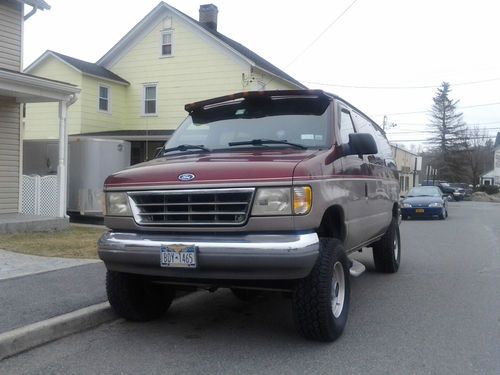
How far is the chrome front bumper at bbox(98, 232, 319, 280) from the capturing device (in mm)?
4145

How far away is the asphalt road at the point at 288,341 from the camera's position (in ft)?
14.0

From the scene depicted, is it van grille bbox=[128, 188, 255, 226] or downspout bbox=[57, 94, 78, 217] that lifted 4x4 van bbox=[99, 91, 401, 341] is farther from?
downspout bbox=[57, 94, 78, 217]

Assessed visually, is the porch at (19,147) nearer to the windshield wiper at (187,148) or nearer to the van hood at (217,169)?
the windshield wiper at (187,148)

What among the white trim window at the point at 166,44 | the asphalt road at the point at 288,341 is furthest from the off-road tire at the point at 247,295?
the white trim window at the point at 166,44

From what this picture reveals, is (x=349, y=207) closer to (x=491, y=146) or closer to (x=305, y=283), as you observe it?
(x=305, y=283)

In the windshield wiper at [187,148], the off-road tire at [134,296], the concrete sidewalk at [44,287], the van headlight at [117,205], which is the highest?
the windshield wiper at [187,148]

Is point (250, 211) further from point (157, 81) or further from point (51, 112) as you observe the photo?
point (51, 112)

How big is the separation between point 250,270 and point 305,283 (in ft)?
1.81

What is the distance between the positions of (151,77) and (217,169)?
19396 mm

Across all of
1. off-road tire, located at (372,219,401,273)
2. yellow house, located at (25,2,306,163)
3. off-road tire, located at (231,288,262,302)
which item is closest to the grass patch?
off-road tire, located at (231,288,262,302)

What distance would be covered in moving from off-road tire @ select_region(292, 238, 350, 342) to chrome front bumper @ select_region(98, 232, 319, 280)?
0.28m

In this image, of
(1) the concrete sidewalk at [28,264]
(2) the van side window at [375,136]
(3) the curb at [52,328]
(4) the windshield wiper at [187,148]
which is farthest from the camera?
(1) the concrete sidewalk at [28,264]

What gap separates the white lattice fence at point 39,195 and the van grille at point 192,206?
31.2 ft

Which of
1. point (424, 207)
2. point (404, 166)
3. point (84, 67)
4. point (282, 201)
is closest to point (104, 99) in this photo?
point (84, 67)
